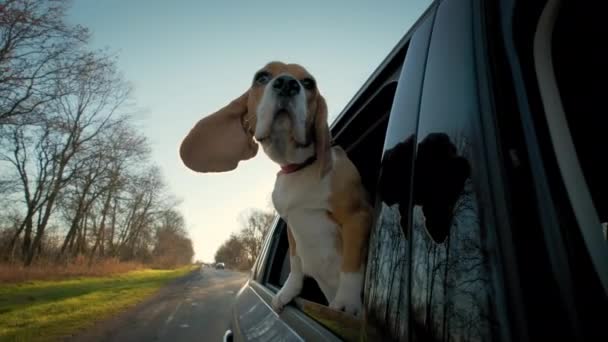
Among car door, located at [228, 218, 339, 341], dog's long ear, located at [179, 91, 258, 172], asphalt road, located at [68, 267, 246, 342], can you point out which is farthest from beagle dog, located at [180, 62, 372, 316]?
asphalt road, located at [68, 267, 246, 342]

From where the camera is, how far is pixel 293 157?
6.15 feet

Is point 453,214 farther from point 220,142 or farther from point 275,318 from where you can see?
point 220,142

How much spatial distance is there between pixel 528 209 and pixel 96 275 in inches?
1054

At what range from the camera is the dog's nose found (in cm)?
193

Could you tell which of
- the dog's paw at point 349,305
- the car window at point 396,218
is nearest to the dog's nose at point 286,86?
the car window at point 396,218

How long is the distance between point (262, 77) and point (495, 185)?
1.76 m

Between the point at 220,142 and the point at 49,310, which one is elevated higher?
the point at 220,142

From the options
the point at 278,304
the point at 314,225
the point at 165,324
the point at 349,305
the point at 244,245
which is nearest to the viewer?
the point at 349,305

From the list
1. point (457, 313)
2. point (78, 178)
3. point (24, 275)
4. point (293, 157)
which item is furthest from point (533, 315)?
point (78, 178)

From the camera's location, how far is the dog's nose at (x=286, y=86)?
1.93m

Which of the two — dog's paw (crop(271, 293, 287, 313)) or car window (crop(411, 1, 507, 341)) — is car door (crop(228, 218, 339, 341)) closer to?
dog's paw (crop(271, 293, 287, 313))

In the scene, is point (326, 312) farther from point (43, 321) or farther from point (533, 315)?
point (43, 321)

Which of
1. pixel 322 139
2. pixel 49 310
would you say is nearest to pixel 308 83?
pixel 322 139

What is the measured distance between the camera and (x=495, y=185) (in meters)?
0.59
